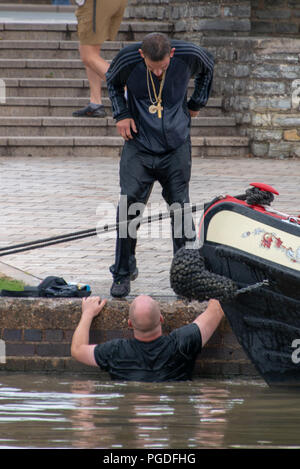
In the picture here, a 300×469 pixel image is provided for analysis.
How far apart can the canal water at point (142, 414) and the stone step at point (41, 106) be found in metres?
7.44

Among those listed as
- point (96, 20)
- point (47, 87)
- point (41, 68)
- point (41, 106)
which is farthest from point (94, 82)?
point (41, 68)

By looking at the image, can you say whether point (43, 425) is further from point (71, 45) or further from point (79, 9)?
point (71, 45)

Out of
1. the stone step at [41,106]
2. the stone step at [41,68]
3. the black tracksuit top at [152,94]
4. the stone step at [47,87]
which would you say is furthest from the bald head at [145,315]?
the stone step at [41,68]

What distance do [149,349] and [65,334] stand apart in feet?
1.97

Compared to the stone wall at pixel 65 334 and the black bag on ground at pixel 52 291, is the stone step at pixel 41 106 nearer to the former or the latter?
the black bag on ground at pixel 52 291

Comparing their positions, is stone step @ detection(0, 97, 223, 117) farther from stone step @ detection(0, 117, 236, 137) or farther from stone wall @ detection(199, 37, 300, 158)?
stone wall @ detection(199, 37, 300, 158)

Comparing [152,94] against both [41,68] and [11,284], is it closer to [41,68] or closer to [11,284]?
[11,284]

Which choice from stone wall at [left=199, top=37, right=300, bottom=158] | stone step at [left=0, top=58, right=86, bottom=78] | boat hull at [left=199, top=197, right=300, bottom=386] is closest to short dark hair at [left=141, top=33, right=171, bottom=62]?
boat hull at [left=199, top=197, right=300, bottom=386]

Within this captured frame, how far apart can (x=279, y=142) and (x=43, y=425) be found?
8.47m

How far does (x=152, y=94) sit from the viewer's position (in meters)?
6.93

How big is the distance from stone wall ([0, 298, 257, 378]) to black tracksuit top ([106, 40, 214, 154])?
114cm

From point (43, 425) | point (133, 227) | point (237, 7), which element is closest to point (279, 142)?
point (237, 7)

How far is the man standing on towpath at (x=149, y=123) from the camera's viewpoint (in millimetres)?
6914

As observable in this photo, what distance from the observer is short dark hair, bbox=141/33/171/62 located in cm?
664
